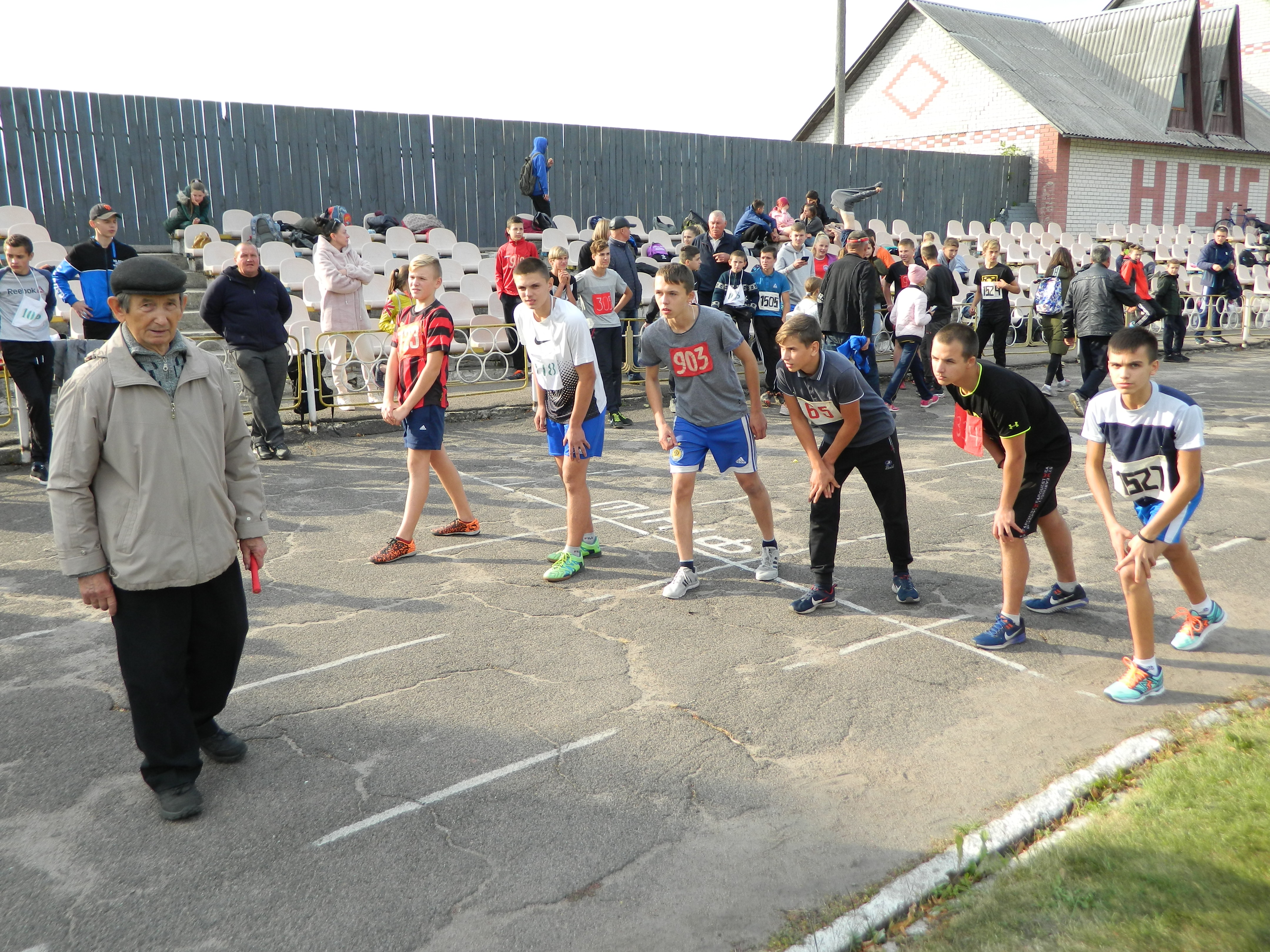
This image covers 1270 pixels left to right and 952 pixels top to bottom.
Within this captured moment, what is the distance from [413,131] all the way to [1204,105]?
30701mm

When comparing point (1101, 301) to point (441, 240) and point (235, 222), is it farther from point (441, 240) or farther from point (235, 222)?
point (235, 222)

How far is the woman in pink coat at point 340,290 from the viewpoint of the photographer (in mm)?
10961

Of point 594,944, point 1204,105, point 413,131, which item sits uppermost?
point 1204,105

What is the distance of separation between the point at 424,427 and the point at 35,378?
4.33 m

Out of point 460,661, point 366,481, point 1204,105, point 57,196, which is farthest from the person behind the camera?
point 1204,105

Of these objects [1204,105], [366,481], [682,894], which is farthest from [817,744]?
[1204,105]

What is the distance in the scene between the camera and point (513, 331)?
1327cm

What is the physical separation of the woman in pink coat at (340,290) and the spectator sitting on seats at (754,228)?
6064mm

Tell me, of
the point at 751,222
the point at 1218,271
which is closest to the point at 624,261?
the point at 751,222

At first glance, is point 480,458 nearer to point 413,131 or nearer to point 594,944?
point 594,944

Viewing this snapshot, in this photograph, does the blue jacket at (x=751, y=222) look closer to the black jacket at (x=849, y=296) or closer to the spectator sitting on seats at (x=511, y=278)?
the spectator sitting on seats at (x=511, y=278)

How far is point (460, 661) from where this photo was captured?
489 cm

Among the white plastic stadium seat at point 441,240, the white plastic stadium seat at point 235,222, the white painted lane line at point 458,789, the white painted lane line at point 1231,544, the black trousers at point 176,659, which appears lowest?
the white painted lane line at point 458,789

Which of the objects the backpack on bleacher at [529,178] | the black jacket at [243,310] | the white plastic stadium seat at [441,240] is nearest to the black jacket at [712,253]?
the backpack on bleacher at [529,178]
